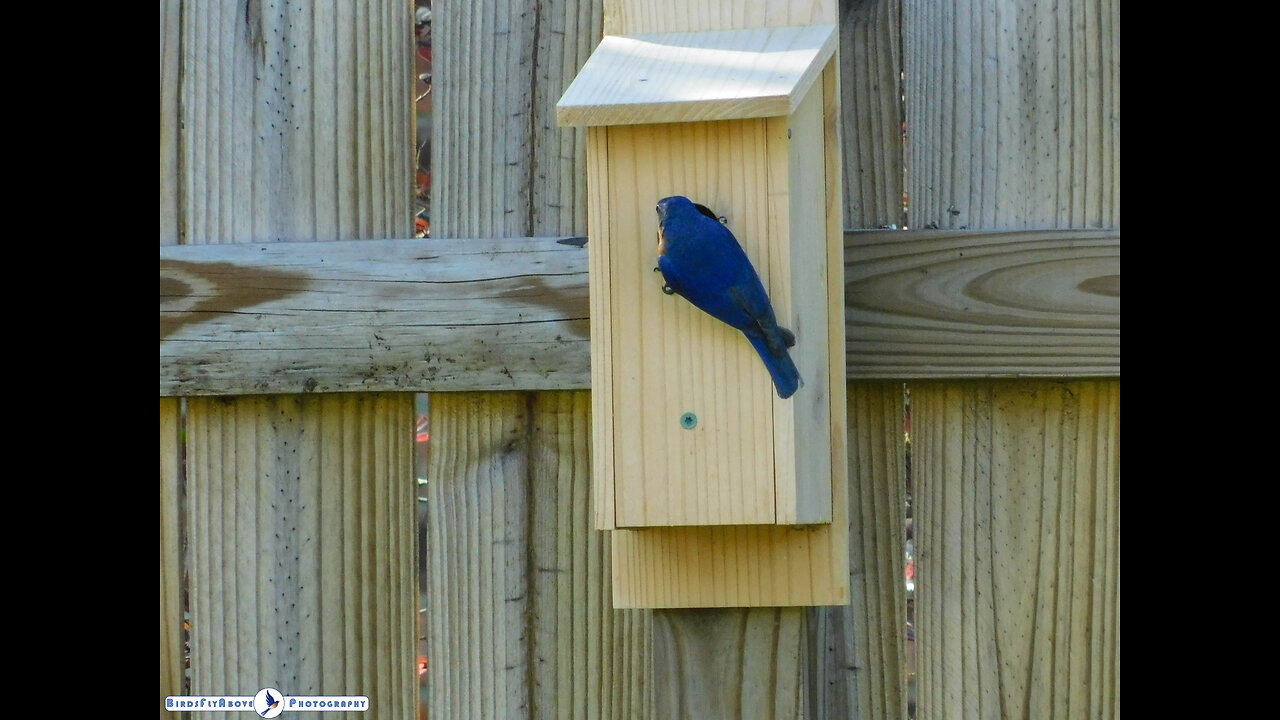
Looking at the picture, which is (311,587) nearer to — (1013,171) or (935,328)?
(935,328)

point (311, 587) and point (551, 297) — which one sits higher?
point (551, 297)

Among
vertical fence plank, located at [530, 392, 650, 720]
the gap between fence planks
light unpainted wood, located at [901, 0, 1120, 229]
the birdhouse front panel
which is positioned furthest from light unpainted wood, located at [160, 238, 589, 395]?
light unpainted wood, located at [901, 0, 1120, 229]

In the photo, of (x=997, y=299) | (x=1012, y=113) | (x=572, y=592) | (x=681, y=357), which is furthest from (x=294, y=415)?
(x=1012, y=113)

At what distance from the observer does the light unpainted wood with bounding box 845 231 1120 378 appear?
6.39ft

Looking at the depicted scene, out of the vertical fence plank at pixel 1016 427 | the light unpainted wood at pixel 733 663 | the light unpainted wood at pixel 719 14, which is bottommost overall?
the light unpainted wood at pixel 733 663

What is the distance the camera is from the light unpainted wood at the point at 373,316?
2.00 m

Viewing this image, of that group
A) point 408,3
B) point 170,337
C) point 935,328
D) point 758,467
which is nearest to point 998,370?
point 935,328

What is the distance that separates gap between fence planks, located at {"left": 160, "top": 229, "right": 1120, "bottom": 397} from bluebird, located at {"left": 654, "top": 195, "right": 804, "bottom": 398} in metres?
0.44

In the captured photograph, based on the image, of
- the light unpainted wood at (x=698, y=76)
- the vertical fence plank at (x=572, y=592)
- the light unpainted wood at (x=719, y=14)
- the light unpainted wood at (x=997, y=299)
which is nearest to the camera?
the light unpainted wood at (x=698, y=76)

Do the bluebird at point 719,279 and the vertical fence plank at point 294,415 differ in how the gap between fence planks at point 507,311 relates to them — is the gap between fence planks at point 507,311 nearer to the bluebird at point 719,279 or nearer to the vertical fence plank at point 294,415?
the vertical fence plank at point 294,415

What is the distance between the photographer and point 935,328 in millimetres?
1951

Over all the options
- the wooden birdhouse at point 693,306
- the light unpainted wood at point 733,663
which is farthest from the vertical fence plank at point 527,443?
the wooden birdhouse at point 693,306

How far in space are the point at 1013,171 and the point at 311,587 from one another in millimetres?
1500

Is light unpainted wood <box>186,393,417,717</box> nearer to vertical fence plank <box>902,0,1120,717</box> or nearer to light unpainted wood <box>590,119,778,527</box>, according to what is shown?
light unpainted wood <box>590,119,778,527</box>
